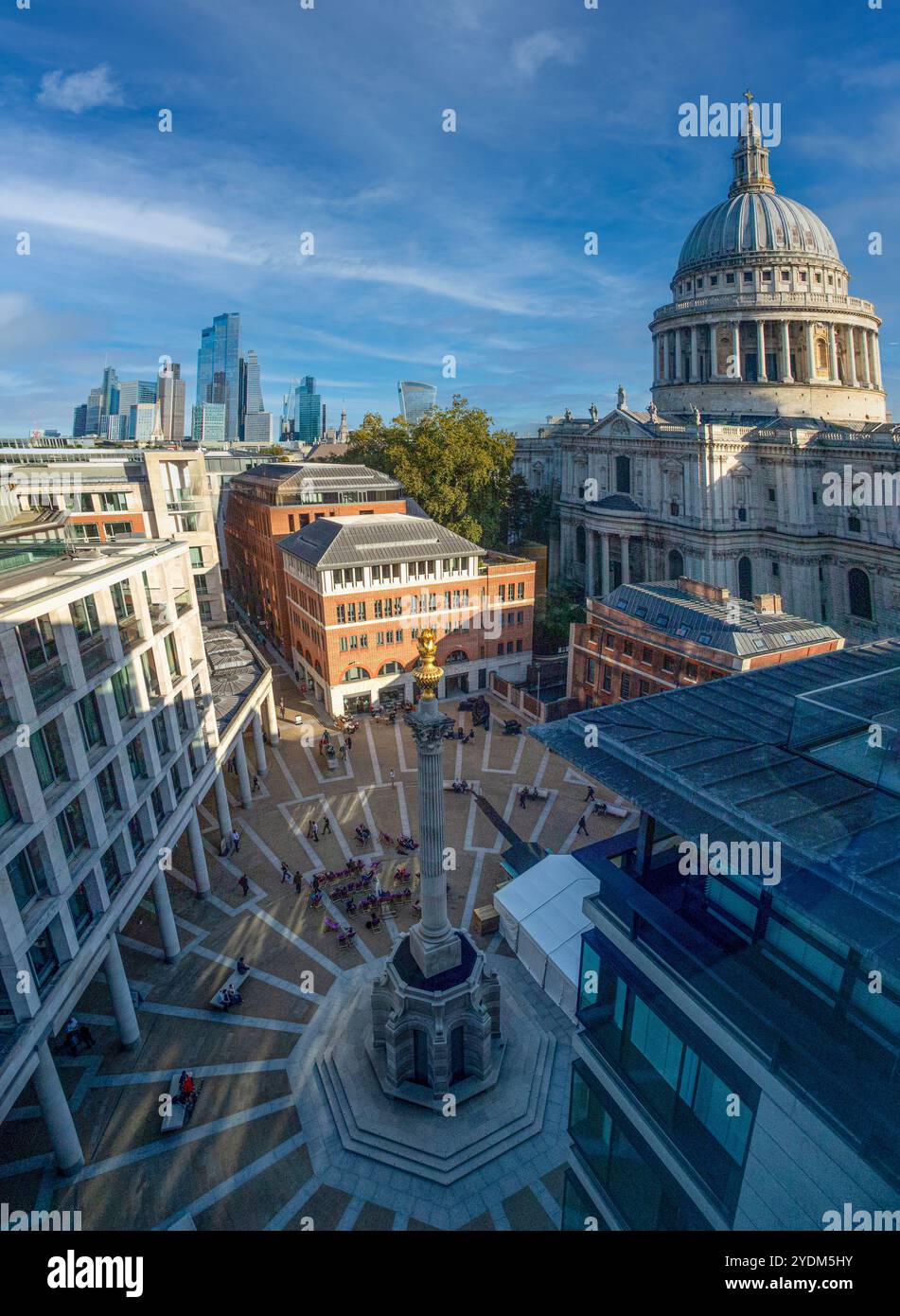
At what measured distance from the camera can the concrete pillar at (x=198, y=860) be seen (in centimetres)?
3142

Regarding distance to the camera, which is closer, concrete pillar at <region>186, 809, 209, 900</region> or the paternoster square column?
the paternoster square column

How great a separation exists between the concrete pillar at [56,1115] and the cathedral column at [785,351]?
290ft

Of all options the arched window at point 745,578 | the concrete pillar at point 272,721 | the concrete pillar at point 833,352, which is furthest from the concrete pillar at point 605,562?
the concrete pillar at point 272,721

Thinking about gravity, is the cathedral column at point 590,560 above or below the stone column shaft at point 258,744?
above

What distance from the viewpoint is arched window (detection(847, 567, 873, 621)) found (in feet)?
210

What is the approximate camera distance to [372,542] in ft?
170

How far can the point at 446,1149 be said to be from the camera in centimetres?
2117

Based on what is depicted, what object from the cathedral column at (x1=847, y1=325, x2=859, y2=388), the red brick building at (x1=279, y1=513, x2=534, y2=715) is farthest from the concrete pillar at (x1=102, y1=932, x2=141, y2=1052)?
the cathedral column at (x1=847, y1=325, x2=859, y2=388)

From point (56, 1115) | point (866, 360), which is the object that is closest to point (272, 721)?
point (56, 1115)

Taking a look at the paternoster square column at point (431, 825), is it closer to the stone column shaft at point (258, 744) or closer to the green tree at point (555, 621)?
the stone column shaft at point (258, 744)

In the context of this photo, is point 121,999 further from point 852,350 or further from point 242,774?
point 852,350

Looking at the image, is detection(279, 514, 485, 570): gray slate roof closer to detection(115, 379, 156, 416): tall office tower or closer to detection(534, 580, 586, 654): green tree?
detection(534, 580, 586, 654): green tree

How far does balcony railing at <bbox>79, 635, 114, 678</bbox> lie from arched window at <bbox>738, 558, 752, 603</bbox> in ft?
207

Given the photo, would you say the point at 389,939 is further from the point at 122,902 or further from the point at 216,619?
the point at 216,619
